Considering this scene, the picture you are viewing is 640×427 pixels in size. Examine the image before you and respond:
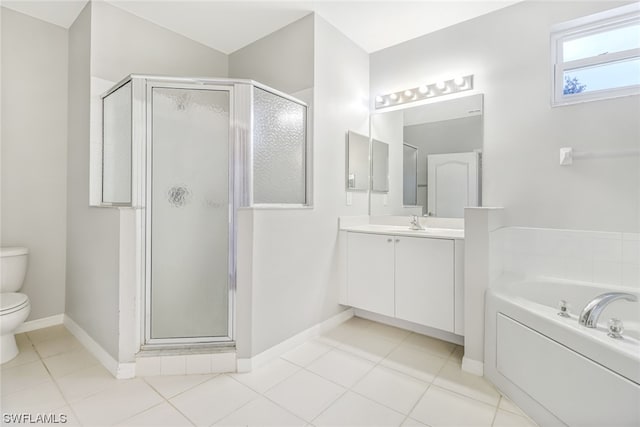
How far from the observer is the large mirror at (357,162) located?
263 centimetres

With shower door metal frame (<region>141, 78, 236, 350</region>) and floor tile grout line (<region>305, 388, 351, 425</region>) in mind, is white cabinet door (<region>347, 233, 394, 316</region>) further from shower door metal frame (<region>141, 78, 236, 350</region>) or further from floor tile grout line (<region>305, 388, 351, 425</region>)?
shower door metal frame (<region>141, 78, 236, 350</region>)

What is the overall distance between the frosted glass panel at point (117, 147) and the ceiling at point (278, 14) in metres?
0.80

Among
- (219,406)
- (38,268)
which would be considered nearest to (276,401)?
(219,406)

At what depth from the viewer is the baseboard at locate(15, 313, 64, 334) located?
2287mm

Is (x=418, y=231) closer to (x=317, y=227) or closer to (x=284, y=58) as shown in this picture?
(x=317, y=227)

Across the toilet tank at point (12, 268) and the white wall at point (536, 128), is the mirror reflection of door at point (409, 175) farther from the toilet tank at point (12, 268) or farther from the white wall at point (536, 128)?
the toilet tank at point (12, 268)

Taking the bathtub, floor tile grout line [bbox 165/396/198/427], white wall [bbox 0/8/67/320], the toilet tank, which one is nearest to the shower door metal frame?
floor tile grout line [bbox 165/396/198/427]

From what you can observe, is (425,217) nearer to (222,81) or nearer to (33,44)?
(222,81)

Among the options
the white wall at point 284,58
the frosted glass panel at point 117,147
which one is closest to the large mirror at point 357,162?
the white wall at point 284,58

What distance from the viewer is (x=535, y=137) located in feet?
6.72

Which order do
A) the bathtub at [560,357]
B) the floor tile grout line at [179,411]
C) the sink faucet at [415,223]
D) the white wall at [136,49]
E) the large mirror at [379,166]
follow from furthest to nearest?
the large mirror at [379,166] → the sink faucet at [415,223] → the white wall at [136,49] → the floor tile grout line at [179,411] → the bathtub at [560,357]

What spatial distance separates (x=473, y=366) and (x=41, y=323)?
3.24 meters

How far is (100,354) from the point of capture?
75.0 inches

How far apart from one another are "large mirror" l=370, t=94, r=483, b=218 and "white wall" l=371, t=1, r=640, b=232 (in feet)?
0.34
